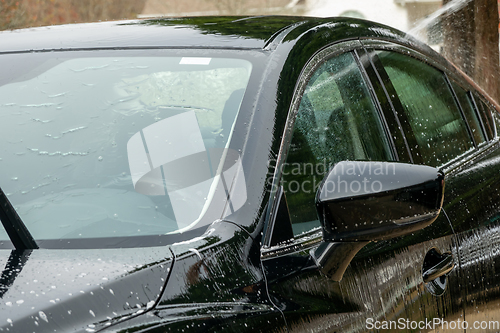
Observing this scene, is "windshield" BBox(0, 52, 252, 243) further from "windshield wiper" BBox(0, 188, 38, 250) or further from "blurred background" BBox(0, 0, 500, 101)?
"blurred background" BBox(0, 0, 500, 101)

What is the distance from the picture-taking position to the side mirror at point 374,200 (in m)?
1.43

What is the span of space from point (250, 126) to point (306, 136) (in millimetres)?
250

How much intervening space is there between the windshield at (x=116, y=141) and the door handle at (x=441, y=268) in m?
0.76

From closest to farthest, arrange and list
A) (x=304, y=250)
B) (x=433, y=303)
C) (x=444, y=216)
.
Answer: (x=304, y=250), (x=433, y=303), (x=444, y=216)

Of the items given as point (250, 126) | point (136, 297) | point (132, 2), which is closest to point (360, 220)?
point (250, 126)

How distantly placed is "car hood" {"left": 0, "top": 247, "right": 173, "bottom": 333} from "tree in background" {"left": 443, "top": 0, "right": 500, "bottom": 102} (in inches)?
290

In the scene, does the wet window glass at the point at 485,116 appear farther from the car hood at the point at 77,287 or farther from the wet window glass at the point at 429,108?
the car hood at the point at 77,287

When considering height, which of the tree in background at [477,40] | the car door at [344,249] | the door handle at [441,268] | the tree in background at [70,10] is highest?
the tree in background at [70,10]

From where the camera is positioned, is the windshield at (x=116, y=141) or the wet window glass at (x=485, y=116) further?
the wet window glass at (x=485, y=116)

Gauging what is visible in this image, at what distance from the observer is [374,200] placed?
4.77ft

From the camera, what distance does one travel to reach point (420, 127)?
2.33 meters

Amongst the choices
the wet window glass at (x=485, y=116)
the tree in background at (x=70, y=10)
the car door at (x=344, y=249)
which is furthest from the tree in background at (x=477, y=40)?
the tree in background at (x=70, y=10)

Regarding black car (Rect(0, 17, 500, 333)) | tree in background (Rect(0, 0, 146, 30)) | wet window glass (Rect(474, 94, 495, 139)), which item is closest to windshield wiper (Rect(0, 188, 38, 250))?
black car (Rect(0, 17, 500, 333))

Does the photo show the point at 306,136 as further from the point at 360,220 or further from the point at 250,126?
the point at 360,220
